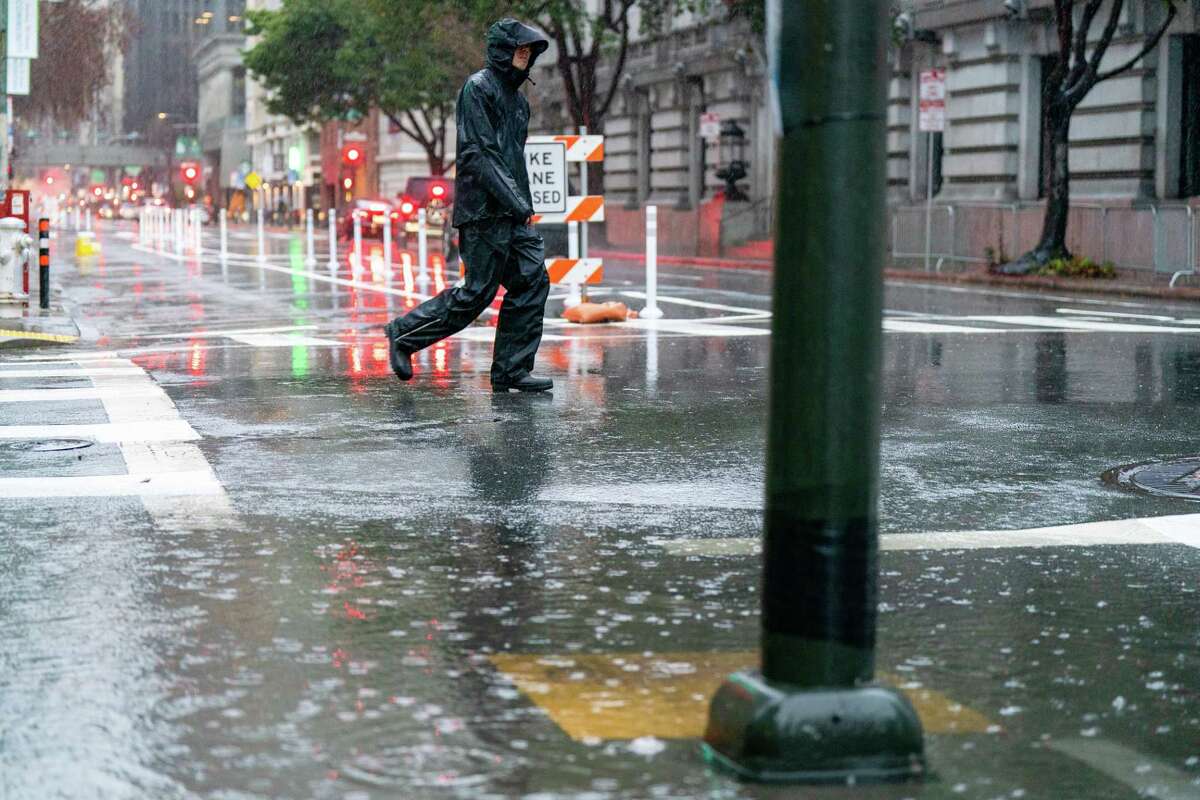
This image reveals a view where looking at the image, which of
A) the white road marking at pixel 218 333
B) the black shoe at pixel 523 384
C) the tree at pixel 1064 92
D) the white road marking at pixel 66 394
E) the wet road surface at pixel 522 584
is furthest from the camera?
the tree at pixel 1064 92

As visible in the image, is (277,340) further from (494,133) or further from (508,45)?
(508,45)

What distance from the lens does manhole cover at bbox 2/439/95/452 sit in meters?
8.48

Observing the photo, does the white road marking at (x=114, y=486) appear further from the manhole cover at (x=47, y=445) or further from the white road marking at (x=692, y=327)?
the white road marking at (x=692, y=327)

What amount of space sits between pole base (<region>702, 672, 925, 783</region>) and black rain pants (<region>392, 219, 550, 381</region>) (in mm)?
7273

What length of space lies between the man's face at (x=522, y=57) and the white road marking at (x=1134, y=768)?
7327mm

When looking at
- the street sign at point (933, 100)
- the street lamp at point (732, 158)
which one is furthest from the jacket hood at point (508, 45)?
the street lamp at point (732, 158)

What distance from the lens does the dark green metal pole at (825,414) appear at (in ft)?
12.3

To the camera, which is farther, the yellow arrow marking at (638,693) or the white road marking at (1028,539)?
the white road marking at (1028,539)

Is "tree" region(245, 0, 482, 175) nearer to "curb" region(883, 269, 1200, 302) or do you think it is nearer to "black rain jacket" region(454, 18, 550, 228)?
"curb" region(883, 269, 1200, 302)

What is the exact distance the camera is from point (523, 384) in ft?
36.3

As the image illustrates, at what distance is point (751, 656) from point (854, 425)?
1135 millimetres

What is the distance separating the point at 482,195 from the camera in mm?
10891

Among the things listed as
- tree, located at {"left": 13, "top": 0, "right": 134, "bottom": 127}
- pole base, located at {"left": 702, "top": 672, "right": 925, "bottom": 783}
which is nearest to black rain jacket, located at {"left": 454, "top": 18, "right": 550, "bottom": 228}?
pole base, located at {"left": 702, "top": 672, "right": 925, "bottom": 783}

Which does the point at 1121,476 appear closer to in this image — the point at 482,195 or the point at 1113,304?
the point at 482,195
